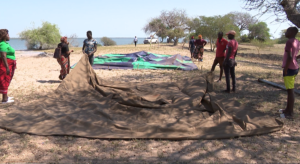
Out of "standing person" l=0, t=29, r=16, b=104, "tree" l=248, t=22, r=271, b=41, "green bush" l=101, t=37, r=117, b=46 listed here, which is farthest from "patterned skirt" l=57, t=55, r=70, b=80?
"tree" l=248, t=22, r=271, b=41

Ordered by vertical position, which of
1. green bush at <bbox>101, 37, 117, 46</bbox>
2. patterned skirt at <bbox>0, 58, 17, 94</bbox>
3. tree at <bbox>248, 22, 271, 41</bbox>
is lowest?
patterned skirt at <bbox>0, 58, 17, 94</bbox>

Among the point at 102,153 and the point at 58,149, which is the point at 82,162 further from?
the point at 58,149

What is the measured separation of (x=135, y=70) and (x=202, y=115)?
5.73 m

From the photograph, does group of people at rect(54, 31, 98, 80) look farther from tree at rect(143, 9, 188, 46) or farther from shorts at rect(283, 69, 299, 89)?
tree at rect(143, 9, 188, 46)

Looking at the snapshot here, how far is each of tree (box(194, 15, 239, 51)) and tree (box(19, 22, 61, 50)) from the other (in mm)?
16615

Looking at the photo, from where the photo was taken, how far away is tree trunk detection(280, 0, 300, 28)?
21.2 ft

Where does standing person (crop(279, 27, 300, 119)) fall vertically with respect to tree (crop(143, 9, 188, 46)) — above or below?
below

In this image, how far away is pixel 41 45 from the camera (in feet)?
92.4

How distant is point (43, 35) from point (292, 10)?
26919 mm

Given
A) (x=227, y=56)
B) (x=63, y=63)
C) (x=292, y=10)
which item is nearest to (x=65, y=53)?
(x=63, y=63)

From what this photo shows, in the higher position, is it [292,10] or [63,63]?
[292,10]

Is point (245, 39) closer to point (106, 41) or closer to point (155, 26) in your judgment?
point (155, 26)

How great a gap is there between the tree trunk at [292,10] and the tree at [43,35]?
25766 mm

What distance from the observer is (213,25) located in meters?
21.3
